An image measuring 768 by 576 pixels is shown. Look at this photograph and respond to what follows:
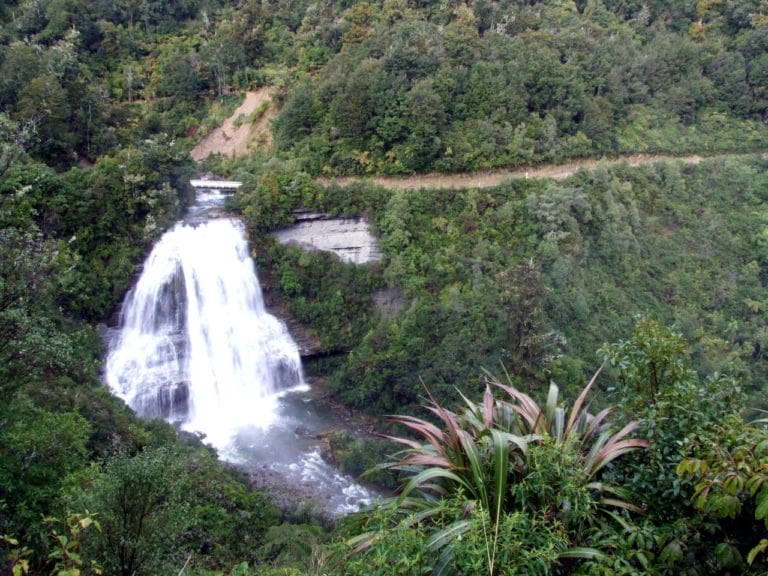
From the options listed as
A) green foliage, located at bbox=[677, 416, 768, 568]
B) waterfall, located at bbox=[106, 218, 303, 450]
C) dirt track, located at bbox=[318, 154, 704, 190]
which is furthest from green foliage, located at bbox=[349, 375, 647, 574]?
dirt track, located at bbox=[318, 154, 704, 190]

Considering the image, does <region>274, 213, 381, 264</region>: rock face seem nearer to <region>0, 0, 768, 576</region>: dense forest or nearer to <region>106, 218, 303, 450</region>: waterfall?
<region>0, 0, 768, 576</region>: dense forest

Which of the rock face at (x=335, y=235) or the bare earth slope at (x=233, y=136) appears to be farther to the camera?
the bare earth slope at (x=233, y=136)

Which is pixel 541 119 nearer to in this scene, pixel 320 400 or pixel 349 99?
pixel 349 99

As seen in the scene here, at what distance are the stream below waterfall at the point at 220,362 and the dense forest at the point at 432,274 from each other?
2.20ft

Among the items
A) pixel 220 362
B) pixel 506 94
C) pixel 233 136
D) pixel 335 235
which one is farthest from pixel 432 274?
pixel 233 136

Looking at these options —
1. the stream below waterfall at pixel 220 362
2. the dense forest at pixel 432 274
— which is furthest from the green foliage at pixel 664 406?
the stream below waterfall at pixel 220 362

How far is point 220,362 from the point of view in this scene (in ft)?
56.3

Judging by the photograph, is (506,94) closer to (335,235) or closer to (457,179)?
(457,179)

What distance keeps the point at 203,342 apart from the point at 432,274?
7441 millimetres

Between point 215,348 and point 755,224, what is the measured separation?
74.1 feet

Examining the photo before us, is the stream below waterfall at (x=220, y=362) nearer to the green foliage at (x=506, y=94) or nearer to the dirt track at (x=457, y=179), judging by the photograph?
the dirt track at (x=457, y=179)

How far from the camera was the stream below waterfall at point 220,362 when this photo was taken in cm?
1509

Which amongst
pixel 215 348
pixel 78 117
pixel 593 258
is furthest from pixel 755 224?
pixel 78 117

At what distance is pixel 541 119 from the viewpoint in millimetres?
21859
